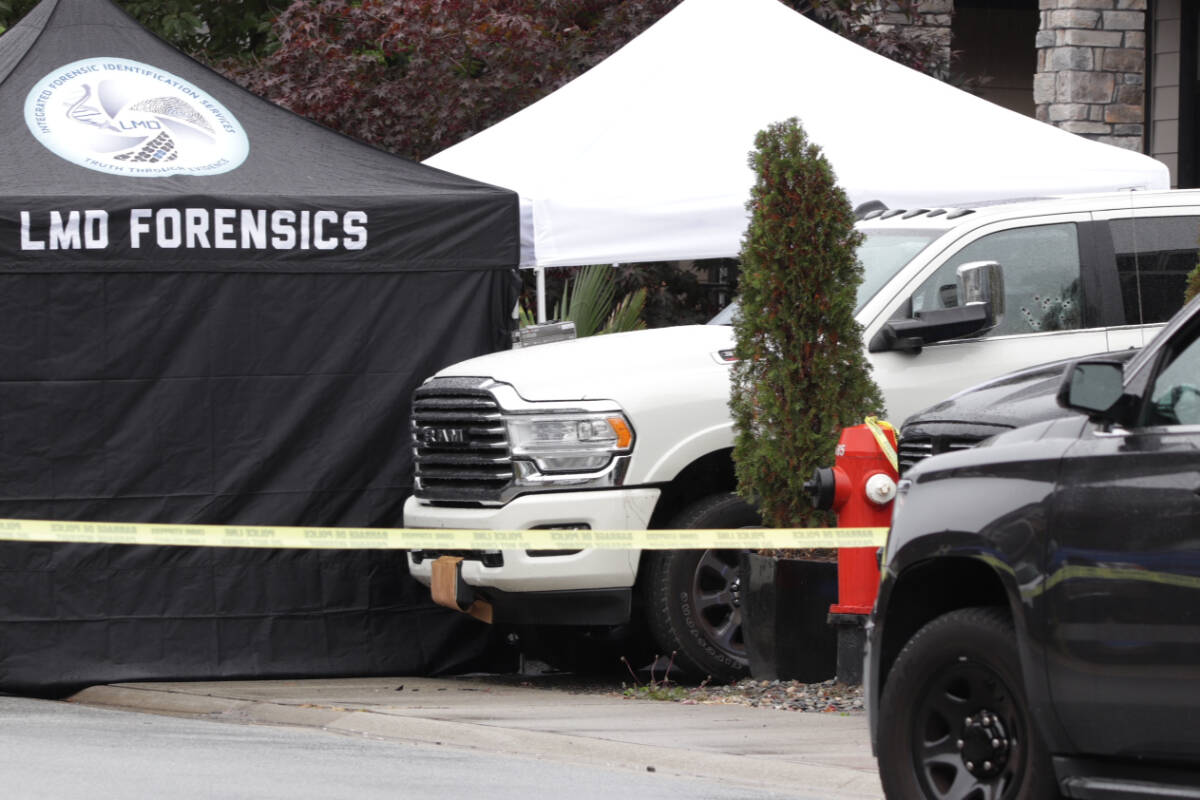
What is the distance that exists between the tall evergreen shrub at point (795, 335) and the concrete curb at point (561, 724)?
1182 mm

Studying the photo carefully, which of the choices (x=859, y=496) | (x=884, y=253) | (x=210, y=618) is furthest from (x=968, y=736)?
(x=210, y=618)

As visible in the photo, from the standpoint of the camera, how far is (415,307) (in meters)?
10.5

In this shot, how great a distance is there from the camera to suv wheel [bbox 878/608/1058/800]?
5.56 m

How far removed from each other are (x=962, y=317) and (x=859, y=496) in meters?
1.11

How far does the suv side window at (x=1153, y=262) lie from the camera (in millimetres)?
9766

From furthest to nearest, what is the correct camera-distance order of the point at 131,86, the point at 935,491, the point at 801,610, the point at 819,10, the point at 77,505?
1. the point at 819,10
2. the point at 131,86
3. the point at 77,505
4. the point at 801,610
5. the point at 935,491

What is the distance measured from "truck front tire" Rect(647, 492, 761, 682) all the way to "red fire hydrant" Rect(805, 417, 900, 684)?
81cm

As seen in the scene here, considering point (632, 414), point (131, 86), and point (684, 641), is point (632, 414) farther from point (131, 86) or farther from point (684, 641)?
point (131, 86)

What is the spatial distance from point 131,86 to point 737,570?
4194 millimetres

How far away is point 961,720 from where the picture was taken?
19.0 ft

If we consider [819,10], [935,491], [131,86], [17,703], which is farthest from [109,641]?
[819,10]

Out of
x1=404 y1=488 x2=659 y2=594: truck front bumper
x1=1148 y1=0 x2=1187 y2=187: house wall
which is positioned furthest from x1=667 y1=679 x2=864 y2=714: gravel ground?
x1=1148 y1=0 x2=1187 y2=187: house wall

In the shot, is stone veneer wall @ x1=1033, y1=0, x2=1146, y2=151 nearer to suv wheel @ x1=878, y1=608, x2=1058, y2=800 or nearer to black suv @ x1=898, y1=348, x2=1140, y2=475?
black suv @ x1=898, y1=348, x2=1140, y2=475

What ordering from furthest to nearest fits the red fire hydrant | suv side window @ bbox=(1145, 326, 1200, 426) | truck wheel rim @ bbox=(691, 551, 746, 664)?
truck wheel rim @ bbox=(691, 551, 746, 664) < the red fire hydrant < suv side window @ bbox=(1145, 326, 1200, 426)
